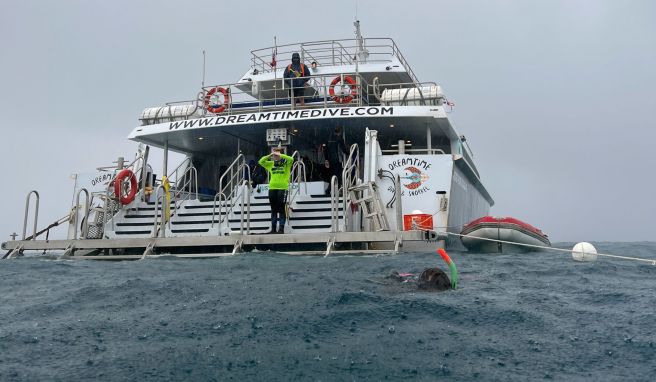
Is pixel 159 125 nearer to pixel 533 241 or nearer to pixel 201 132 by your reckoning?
pixel 201 132

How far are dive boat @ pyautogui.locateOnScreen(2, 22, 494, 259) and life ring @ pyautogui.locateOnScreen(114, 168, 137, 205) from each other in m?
0.02

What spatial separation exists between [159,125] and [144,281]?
728cm

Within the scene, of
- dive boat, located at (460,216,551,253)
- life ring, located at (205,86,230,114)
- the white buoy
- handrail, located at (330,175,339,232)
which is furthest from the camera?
life ring, located at (205,86,230,114)

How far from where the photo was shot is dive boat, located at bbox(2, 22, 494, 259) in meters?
8.96

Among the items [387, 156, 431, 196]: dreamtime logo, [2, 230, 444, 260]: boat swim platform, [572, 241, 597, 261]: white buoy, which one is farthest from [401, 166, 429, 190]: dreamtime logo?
[572, 241, 597, 261]: white buoy

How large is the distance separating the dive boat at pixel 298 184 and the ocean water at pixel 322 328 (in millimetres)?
3035

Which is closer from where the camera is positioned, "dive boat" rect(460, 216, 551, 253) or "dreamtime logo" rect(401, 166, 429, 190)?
"dreamtime logo" rect(401, 166, 429, 190)

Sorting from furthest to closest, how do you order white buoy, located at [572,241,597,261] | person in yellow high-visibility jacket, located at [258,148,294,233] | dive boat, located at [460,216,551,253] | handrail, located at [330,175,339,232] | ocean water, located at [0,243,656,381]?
dive boat, located at [460,216,551,253] < person in yellow high-visibility jacket, located at [258,148,294,233] < handrail, located at [330,175,339,232] < white buoy, located at [572,241,597,261] < ocean water, located at [0,243,656,381]

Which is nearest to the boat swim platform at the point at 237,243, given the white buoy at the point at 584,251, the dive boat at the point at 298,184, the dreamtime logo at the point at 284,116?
the dive boat at the point at 298,184

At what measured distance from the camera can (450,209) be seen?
983 cm

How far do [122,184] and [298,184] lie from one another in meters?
3.58

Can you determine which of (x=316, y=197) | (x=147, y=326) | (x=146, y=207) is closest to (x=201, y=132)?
(x=146, y=207)

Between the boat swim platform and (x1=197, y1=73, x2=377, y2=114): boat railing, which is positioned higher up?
(x1=197, y1=73, x2=377, y2=114): boat railing

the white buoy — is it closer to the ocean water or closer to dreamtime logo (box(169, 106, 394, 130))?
the ocean water
